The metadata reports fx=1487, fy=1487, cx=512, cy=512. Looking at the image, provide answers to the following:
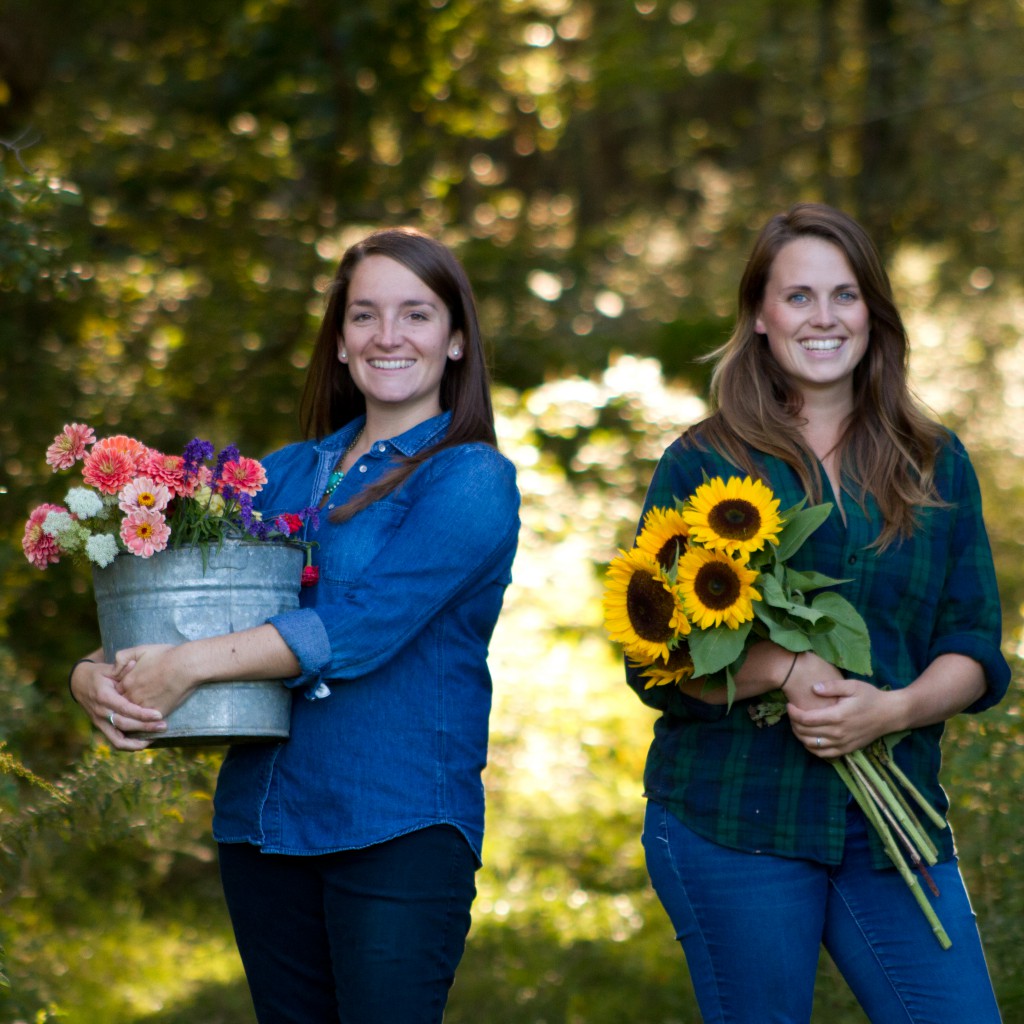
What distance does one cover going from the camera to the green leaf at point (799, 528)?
268cm

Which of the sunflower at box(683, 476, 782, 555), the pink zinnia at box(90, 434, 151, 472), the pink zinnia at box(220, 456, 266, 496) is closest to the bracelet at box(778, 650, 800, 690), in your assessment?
the sunflower at box(683, 476, 782, 555)

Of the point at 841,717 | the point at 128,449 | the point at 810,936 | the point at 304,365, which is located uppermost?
the point at 304,365

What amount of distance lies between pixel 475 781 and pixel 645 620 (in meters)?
0.43

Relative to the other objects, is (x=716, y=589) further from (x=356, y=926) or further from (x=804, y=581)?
(x=356, y=926)

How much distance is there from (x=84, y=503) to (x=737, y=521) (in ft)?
3.82

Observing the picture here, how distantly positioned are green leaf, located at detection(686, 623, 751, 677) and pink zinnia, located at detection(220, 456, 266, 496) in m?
0.83

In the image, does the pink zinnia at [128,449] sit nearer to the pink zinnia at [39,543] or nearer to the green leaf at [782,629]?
the pink zinnia at [39,543]

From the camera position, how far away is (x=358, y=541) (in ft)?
9.10

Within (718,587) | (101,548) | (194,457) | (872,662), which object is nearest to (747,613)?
(718,587)

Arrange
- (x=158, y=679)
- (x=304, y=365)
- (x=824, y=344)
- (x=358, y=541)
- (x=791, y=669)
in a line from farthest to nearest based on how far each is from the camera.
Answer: (x=304, y=365) → (x=824, y=344) → (x=358, y=541) → (x=791, y=669) → (x=158, y=679)

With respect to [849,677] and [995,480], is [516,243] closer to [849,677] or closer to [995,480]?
[995,480]

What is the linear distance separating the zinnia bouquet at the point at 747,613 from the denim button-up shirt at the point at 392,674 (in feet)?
0.90

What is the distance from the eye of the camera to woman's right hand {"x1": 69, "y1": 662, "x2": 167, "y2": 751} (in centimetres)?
257

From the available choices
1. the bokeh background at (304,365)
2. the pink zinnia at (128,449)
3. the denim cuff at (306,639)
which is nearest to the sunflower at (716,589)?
the denim cuff at (306,639)
